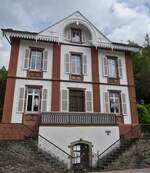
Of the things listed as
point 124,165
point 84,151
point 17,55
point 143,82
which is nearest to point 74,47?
point 17,55

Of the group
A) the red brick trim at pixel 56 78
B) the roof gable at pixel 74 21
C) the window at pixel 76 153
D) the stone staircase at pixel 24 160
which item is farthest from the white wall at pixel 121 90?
the stone staircase at pixel 24 160

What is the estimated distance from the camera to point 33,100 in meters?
15.0

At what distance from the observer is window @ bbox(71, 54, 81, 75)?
655 inches

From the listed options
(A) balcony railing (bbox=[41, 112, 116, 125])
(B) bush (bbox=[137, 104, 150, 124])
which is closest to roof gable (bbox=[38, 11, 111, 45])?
(A) balcony railing (bbox=[41, 112, 116, 125])

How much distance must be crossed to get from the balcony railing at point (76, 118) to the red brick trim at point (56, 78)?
1.37 metres

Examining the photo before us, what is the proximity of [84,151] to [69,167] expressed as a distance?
4.83ft

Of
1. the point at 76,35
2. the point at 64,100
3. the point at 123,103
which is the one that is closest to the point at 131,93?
the point at 123,103

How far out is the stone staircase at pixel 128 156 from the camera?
39.8 feet

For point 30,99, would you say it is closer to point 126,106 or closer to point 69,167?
point 69,167

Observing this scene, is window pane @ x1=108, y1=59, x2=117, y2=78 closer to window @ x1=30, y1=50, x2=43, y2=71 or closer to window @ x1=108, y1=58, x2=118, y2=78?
window @ x1=108, y1=58, x2=118, y2=78

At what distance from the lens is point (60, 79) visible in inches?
619

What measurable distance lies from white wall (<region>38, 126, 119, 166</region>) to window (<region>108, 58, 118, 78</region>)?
4.98 metres

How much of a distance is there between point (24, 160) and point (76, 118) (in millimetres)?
4574

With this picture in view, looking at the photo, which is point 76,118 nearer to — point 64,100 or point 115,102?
point 64,100
